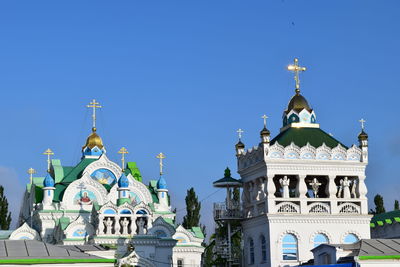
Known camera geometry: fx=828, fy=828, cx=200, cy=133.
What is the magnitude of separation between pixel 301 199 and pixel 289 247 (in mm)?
2693

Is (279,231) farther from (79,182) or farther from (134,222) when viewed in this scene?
(79,182)

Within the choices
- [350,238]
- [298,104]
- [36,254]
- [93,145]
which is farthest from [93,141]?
[36,254]

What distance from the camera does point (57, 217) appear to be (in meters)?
55.6

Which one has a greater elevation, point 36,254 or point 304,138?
point 304,138

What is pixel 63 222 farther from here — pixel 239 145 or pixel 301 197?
pixel 301 197

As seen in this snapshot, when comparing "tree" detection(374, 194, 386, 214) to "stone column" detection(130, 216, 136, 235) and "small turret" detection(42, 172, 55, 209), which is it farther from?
"small turret" detection(42, 172, 55, 209)

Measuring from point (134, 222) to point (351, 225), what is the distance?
49.5 feet

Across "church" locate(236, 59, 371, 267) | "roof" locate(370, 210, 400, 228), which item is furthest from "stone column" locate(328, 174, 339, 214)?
"roof" locate(370, 210, 400, 228)

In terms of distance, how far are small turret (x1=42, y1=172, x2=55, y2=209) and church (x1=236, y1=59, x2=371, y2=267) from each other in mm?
14938

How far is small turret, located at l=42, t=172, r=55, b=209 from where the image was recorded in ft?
184

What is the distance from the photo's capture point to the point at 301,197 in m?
45.0

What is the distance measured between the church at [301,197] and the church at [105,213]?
8.05m

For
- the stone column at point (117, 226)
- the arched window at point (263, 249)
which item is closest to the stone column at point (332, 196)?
the arched window at point (263, 249)

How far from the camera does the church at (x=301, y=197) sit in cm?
4450
